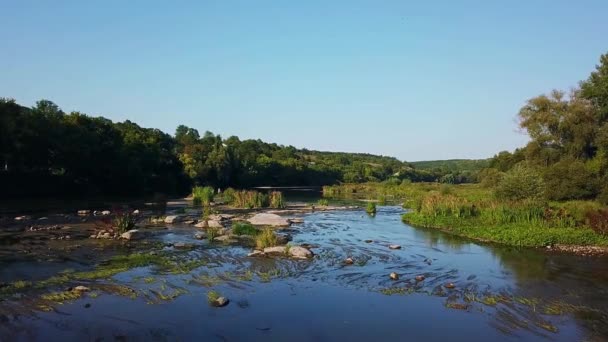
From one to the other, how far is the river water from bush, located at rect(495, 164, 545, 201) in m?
15.1

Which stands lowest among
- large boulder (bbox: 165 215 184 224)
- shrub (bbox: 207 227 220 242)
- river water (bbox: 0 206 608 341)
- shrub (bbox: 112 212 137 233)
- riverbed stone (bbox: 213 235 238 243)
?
river water (bbox: 0 206 608 341)

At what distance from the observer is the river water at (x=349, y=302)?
41.0ft

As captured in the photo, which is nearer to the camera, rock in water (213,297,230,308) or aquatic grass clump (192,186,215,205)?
rock in water (213,297,230,308)

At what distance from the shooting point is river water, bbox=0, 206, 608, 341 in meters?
12.5

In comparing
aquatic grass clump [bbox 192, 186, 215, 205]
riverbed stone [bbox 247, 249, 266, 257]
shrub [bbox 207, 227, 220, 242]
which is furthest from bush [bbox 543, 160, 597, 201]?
aquatic grass clump [bbox 192, 186, 215, 205]

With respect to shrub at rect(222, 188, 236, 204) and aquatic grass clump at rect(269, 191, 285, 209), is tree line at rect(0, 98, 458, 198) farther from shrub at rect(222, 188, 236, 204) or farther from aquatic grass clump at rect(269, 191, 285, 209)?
aquatic grass clump at rect(269, 191, 285, 209)

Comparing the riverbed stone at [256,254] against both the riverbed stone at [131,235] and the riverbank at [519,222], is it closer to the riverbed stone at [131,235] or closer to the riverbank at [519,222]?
the riverbed stone at [131,235]

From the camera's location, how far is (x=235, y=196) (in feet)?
188

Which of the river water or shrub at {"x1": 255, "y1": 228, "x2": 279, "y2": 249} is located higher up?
shrub at {"x1": 255, "y1": 228, "x2": 279, "y2": 249}

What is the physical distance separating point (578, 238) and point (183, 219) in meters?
28.2

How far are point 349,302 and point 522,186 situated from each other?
29792 millimetres

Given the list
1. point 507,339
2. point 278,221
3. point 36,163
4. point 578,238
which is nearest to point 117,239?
point 278,221

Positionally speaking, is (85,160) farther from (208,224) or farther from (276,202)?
(208,224)

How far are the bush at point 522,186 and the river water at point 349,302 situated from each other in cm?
1513
